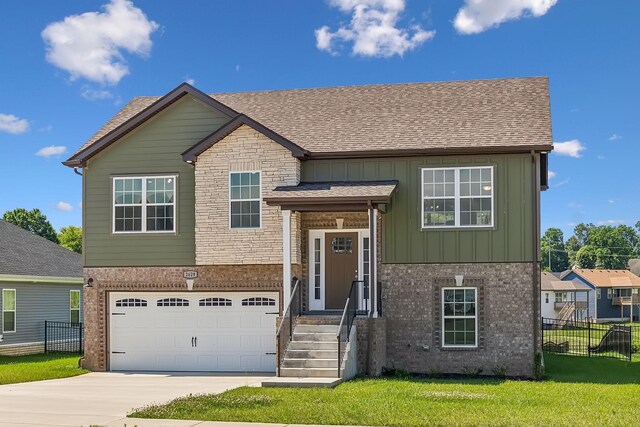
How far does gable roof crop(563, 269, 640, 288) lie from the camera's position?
243ft

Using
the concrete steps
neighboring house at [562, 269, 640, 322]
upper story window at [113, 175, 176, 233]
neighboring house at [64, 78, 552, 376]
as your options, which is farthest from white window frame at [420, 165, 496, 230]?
neighboring house at [562, 269, 640, 322]

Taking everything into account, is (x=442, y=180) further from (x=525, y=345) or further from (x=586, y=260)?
(x=586, y=260)

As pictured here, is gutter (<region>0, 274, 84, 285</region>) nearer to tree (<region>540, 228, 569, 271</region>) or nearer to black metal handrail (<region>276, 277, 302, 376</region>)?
black metal handrail (<region>276, 277, 302, 376</region>)

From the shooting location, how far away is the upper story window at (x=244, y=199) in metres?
20.9

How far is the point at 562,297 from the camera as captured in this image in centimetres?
7400

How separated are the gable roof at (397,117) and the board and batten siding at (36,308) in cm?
857

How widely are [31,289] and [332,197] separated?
15186mm

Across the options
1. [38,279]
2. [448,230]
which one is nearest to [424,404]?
[448,230]

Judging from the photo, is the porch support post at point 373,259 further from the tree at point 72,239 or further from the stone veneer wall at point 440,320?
the tree at point 72,239

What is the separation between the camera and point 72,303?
32.6 meters

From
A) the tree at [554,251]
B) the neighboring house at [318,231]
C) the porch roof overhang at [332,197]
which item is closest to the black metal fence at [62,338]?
the neighboring house at [318,231]

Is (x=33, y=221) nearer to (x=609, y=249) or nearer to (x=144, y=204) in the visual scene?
(x=144, y=204)

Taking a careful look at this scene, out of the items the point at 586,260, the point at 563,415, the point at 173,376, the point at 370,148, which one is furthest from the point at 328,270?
the point at 586,260

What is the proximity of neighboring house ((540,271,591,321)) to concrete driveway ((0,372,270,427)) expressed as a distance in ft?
180
